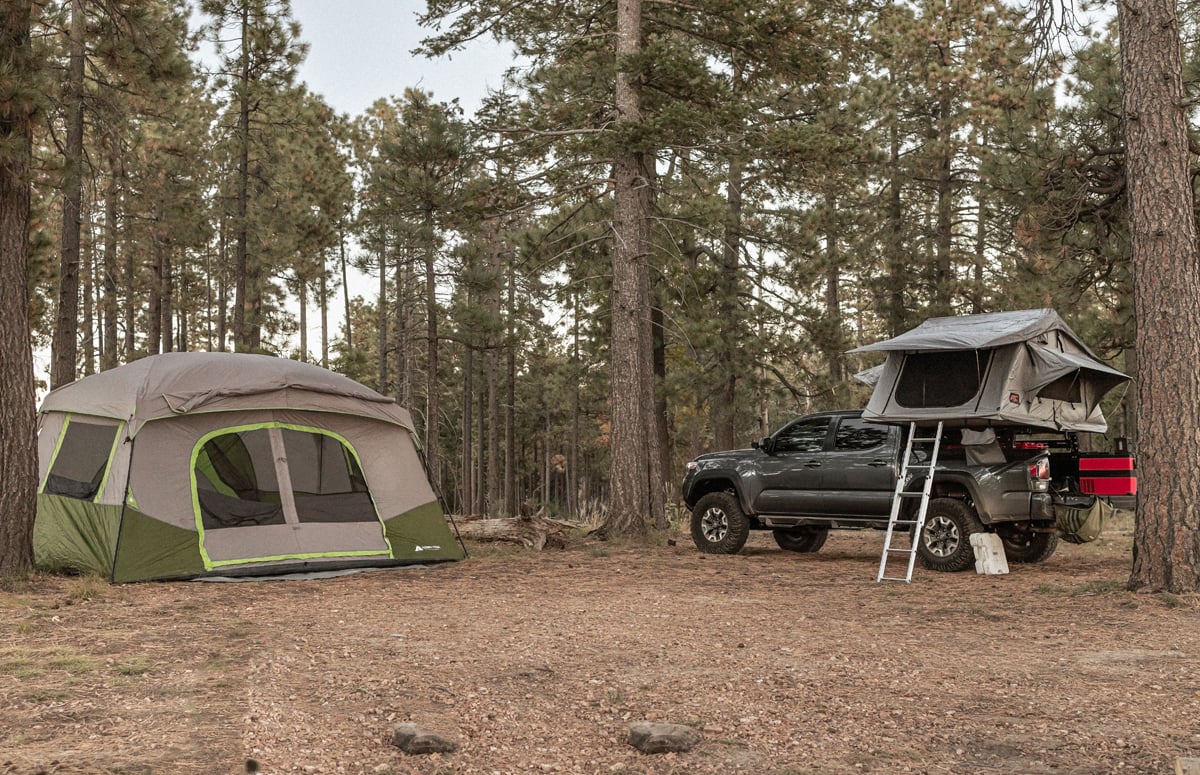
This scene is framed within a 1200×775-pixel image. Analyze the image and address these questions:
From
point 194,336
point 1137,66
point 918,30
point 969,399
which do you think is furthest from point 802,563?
point 194,336

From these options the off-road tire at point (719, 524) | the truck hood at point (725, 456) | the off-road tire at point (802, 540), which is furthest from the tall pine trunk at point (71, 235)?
the off-road tire at point (802, 540)

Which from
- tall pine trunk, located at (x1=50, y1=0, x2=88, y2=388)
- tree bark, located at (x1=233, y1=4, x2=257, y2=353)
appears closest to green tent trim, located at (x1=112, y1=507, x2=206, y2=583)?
tall pine trunk, located at (x1=50, y1=0, x2=88, y2=388)

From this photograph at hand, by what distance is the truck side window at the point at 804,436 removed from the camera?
12242mm

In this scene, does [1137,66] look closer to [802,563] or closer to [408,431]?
[802,563]

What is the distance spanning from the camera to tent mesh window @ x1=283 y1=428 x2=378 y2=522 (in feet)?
36.2

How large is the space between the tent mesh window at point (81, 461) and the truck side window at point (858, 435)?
798cm

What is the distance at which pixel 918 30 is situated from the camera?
19.1 m

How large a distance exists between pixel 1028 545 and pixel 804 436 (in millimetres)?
2791

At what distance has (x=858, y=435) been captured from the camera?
39.1 ft

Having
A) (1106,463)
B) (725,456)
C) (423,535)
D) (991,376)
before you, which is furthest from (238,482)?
(1106,463)

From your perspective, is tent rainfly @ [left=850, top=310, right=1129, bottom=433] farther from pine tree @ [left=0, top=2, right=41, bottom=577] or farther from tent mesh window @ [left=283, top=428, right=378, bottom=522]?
pine tree @ [left=0, top=2, right=41, bottom=577]

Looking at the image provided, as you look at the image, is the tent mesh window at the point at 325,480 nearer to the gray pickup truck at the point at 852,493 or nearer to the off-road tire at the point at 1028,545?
the gray pickup truck at the point at 852,493

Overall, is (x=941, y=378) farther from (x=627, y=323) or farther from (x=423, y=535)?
(x=423, y=535)

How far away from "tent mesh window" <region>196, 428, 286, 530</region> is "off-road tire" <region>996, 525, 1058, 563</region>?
319 inches
